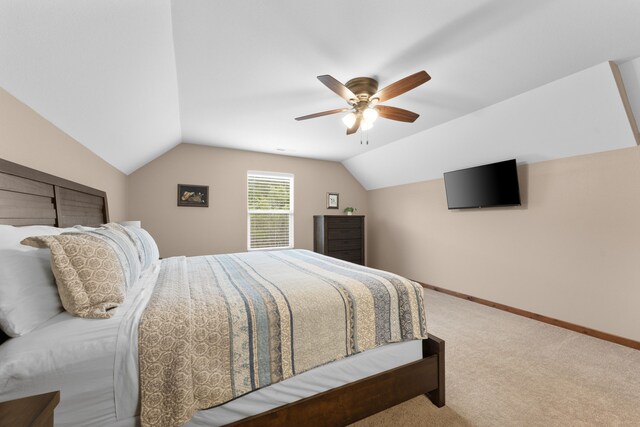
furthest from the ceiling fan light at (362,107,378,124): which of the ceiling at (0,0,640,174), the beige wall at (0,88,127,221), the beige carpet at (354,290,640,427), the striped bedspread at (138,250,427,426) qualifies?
the beige wall at (0,88,127,221)

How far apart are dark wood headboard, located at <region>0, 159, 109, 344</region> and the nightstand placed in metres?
0.60

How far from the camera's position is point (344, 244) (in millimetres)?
4824

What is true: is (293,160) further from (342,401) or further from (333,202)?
(342,401)

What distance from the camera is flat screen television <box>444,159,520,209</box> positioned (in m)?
3.15

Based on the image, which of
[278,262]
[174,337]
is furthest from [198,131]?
[174,337]

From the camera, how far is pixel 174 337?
1.08 m

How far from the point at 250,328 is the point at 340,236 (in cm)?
364

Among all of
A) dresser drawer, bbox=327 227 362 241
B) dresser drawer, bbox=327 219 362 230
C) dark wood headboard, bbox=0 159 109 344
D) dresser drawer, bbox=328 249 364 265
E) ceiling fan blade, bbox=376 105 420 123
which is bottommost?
dresser drawer, bbox=328 249 364 265

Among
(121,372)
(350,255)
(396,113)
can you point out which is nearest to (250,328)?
(121,372)

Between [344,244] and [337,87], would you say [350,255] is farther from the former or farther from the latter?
[337,87]

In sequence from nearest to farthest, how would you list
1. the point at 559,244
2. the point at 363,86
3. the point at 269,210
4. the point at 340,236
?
the point at 363,86
the point at 559,244
the point at 269,210
the point at 340,236

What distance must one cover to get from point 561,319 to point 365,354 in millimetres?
2790

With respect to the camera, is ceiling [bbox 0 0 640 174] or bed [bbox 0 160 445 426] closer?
bed [bbox 0 160 445 426]

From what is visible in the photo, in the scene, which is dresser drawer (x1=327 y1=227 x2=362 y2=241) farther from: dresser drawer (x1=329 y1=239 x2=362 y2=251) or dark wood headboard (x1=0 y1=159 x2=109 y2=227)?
dark wood headboard (x1=0 y1=159 x2=109 y2=227)
